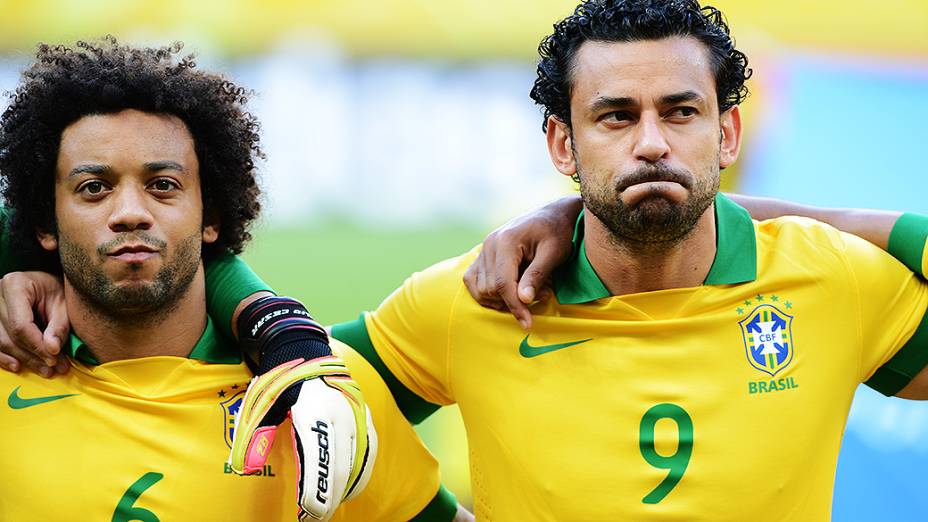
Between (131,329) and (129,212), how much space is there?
13.7 inches

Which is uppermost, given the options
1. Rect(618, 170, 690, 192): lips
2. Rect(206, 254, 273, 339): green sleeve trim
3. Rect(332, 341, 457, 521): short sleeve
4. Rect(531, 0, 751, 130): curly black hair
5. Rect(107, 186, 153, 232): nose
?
Rect(531, 0, 751, 130): curly black hair

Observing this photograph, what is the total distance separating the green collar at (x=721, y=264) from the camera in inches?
121

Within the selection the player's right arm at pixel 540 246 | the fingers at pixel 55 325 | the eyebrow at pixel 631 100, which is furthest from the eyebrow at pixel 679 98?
the fingers at pixel 55 325

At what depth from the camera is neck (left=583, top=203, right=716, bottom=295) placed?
10.2 ft

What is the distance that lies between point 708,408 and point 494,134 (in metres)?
4.61

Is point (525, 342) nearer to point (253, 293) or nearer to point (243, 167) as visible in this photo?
point (253, 293)

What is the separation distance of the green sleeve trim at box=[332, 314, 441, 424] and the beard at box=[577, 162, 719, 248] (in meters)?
0.75

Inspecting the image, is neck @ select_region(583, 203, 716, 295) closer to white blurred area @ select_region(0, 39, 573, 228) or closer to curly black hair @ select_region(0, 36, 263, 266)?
curly black hair @ select_region(0, 36, 263, 266)

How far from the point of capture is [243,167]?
3.50m

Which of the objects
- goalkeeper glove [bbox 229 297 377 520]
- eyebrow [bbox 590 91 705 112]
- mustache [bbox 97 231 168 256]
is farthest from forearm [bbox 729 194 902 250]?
mustache [bbox 97 231 168 256]

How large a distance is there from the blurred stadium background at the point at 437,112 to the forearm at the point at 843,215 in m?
3.80

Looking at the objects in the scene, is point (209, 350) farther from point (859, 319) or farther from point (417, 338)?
point (859, 319)

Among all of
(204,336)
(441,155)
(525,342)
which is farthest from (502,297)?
(441,155)

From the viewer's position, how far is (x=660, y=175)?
2918 millimetres
